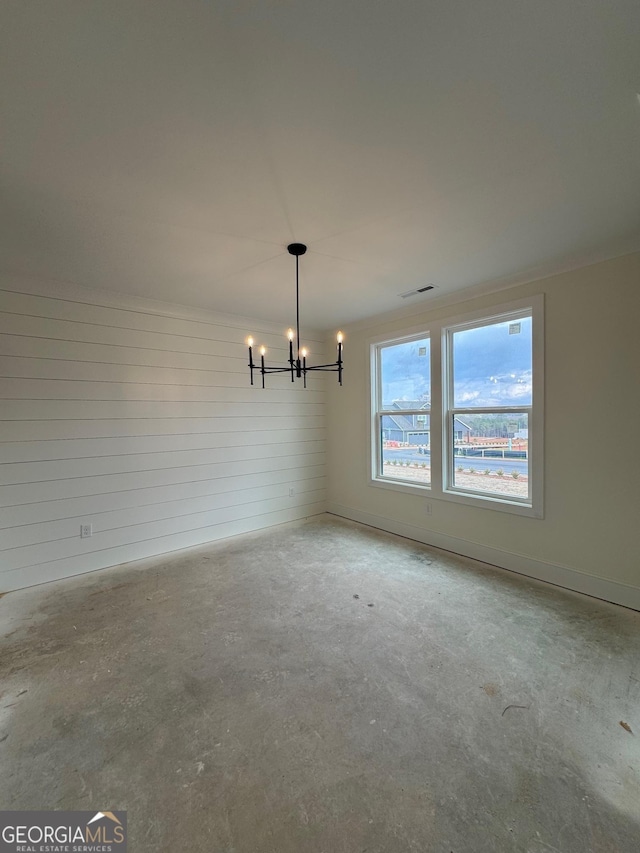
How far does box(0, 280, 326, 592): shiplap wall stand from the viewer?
123 inches

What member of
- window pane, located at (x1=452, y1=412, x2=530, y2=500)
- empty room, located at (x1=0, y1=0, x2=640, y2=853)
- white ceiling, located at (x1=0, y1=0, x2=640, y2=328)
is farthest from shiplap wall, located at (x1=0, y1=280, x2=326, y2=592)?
window pane, located at (x1=452, y1=412, x2=530, y2=500)

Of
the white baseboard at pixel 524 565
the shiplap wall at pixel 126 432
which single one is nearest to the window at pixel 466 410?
the white baseboard at pixel 524 565

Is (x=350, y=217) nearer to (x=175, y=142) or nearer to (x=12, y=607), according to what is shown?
(x=175, y=142)

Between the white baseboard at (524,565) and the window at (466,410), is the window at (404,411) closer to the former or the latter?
the window at (466,410)

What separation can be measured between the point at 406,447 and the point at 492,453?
1.08m

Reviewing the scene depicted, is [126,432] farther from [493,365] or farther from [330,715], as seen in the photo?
[493,365]

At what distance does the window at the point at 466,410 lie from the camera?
A: 328 centimetres

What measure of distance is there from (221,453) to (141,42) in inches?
142

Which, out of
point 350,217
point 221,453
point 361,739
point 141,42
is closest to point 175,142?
point 141,42

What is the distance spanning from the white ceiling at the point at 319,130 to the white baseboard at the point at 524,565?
8.42 feet

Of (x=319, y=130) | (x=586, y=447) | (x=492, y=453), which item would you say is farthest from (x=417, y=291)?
(x=319, y=130)

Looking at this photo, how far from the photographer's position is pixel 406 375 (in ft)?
14.4

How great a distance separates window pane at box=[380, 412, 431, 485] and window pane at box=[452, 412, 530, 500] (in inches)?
14.7

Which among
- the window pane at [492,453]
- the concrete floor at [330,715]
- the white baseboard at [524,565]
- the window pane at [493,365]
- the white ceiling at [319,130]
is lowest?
the concrete floor at [330,715]
